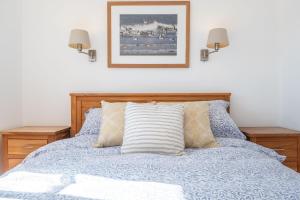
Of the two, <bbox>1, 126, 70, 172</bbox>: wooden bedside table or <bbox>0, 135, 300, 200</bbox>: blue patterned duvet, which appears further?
<bbox>1, 126, 70, 172</bbox>: wooden bedside table

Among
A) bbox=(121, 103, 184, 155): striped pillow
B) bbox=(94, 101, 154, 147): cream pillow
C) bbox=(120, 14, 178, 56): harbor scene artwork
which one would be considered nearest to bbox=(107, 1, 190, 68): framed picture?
bbox=(120, 14, 178, 56): harbor scene artwork

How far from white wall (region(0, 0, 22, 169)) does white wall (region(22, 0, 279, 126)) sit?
0.28ft

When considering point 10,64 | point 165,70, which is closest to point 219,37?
point 165,70

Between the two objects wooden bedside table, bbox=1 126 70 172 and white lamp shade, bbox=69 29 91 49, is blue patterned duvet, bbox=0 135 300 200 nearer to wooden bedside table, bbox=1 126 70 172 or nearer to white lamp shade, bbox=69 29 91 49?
wooden bedside table, bbox=1 126 70 172

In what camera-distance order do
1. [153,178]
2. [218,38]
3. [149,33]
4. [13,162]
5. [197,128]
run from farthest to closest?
[149,33]
[218,38]
[13,162]
[197,128]
[153,178]

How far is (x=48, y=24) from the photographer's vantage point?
2.60m

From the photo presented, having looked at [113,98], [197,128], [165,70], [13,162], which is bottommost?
[13,162]

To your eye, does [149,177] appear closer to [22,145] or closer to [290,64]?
[22,145]

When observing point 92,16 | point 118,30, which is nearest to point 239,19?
point 118,30

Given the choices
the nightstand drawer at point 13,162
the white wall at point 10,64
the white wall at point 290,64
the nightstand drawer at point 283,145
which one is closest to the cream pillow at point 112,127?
the nightstand drawer at point 13,162

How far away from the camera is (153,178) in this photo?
3.57 ft

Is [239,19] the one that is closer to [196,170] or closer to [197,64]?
→ [197,64]

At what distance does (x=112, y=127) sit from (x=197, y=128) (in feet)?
2.00

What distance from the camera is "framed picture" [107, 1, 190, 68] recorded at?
8.38 ft
